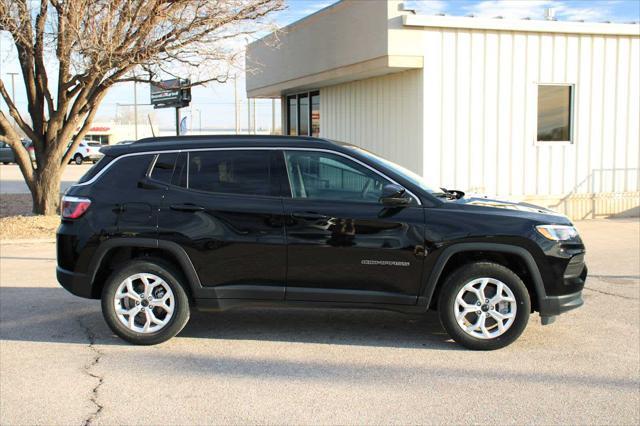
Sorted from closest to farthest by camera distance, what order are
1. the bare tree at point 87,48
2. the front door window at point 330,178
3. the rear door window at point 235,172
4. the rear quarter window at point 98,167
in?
the front door window at point 330,178
the rear door window at point 235,172
the rear quarter window at point 98,167
the bare tree at point 87,48

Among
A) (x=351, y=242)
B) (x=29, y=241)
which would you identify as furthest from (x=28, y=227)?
(x=351, y=242)

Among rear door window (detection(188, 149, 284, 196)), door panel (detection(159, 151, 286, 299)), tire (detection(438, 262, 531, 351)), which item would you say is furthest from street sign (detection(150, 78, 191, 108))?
tire (detection(438, 262, 531, 351))

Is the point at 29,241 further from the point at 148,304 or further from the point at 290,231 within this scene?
the point at 290,231

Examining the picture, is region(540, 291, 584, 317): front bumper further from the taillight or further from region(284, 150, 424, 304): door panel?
the taillight

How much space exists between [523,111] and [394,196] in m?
8.90

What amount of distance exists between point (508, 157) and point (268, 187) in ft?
28.9

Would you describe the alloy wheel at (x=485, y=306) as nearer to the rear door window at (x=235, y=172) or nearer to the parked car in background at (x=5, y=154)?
the rear door window at (x=235, y=172)

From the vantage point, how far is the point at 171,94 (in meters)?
15.8

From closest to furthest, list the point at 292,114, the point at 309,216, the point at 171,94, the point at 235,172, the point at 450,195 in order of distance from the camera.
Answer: the point at 309,216 → the point at 235,172 → the point at 450,195 → the point at 171,94 → the point at 292,114

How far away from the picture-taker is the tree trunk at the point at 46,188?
13.2 metres

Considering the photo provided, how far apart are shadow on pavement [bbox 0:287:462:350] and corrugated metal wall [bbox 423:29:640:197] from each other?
689cm

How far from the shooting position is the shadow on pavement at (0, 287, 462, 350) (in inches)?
229

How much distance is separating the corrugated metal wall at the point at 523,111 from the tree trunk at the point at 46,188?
25.0ft

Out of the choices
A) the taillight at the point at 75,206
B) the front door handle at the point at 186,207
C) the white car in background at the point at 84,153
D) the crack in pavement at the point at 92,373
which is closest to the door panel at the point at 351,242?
the front door handle at the point at 186,207
